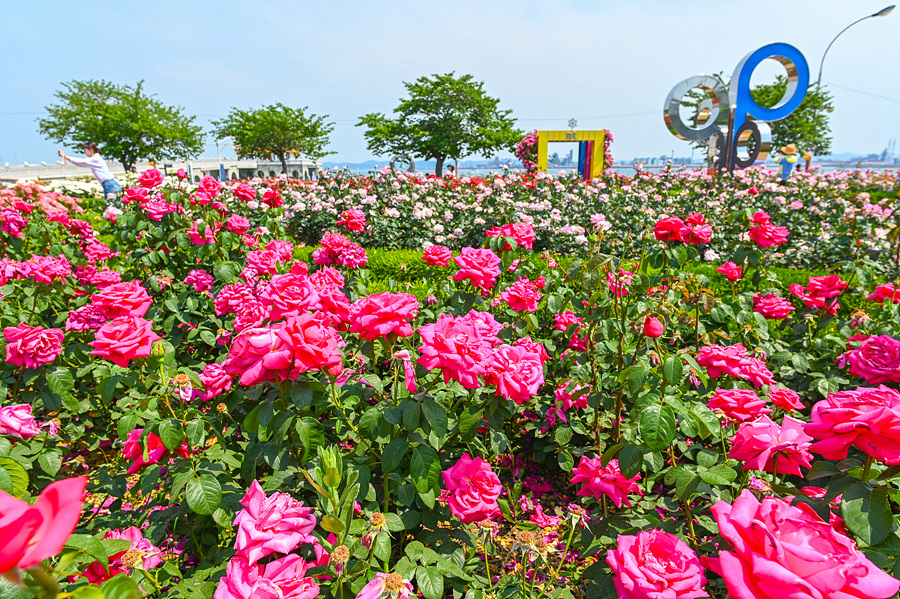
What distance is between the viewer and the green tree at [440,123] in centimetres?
3372

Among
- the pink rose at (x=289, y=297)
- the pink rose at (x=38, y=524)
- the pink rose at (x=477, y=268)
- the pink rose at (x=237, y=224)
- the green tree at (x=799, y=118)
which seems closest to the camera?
the pink rose at (x=38, y=524)

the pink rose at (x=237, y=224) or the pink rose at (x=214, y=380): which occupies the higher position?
the pink rose at (x=237, y=224)

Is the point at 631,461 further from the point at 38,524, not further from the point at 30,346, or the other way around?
the point at 30,346

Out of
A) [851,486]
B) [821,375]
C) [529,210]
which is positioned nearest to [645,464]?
[851,486]

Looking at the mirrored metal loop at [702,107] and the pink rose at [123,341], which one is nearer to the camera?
the pink rose at [123,341]

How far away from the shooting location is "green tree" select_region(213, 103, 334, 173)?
3472 centimetres

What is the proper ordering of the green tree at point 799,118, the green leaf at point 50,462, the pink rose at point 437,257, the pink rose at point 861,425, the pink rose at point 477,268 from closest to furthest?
the pink rose at point 861,425 < the green leaf at point 50,462 < the pink rose at point 477,268 < the pink rose at point 437,257 < the green tree at point 799,118

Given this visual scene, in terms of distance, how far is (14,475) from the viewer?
127 centimetres

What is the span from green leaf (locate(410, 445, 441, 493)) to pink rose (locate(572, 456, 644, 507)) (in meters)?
0.53

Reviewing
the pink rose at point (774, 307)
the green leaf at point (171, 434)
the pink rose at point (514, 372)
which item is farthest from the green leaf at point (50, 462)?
the pink rose at point (774, 307)

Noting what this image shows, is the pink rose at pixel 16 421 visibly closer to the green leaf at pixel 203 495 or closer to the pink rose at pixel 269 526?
the green leaf at pixel 203 495

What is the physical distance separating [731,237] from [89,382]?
Answer: 287 inches

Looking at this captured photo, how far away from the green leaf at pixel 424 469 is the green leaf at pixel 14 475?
41.9 inches

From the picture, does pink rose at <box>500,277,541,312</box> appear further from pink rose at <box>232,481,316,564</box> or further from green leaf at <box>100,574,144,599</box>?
green leaf at <box>100,574,144,599</box>
